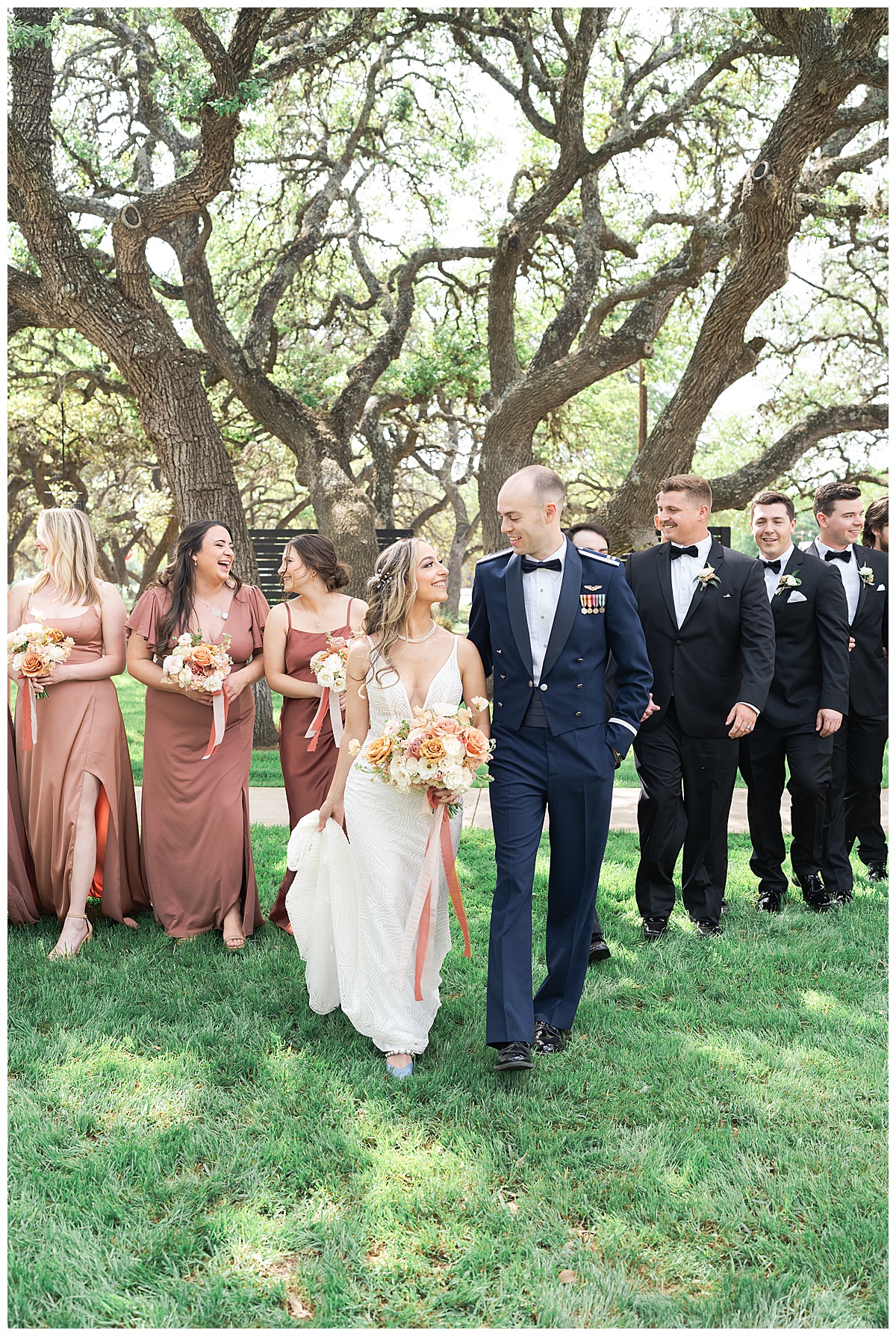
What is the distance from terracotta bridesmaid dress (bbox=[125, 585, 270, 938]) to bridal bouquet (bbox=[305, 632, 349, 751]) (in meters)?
0.55

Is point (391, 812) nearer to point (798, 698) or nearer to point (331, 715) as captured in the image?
point (331, 715)

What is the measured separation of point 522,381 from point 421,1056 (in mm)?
10145

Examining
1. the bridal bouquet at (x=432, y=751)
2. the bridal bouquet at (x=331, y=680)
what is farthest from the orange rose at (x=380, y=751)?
the bridal bouquet at (x=331, y=680)

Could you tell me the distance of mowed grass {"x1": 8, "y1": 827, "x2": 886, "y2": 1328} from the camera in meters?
3.02

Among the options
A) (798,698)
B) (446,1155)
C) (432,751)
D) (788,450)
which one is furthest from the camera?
(788,450)

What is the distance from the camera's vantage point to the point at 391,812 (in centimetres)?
457

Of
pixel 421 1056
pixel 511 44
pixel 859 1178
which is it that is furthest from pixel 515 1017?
pixel 511 44

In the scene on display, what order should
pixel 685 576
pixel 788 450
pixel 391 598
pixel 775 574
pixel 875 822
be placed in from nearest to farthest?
pixel 391 598
pixel 685 576
pixel 775 574
pixel 875 822
pixel 788 450

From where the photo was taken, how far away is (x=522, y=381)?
42.8 ft

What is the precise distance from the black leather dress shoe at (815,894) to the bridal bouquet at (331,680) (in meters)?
3.31

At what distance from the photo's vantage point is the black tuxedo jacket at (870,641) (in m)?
7.30

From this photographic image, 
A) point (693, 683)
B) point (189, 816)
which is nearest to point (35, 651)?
point (189, 816)

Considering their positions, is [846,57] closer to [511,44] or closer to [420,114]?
[511,44]

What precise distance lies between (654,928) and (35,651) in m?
4.00
